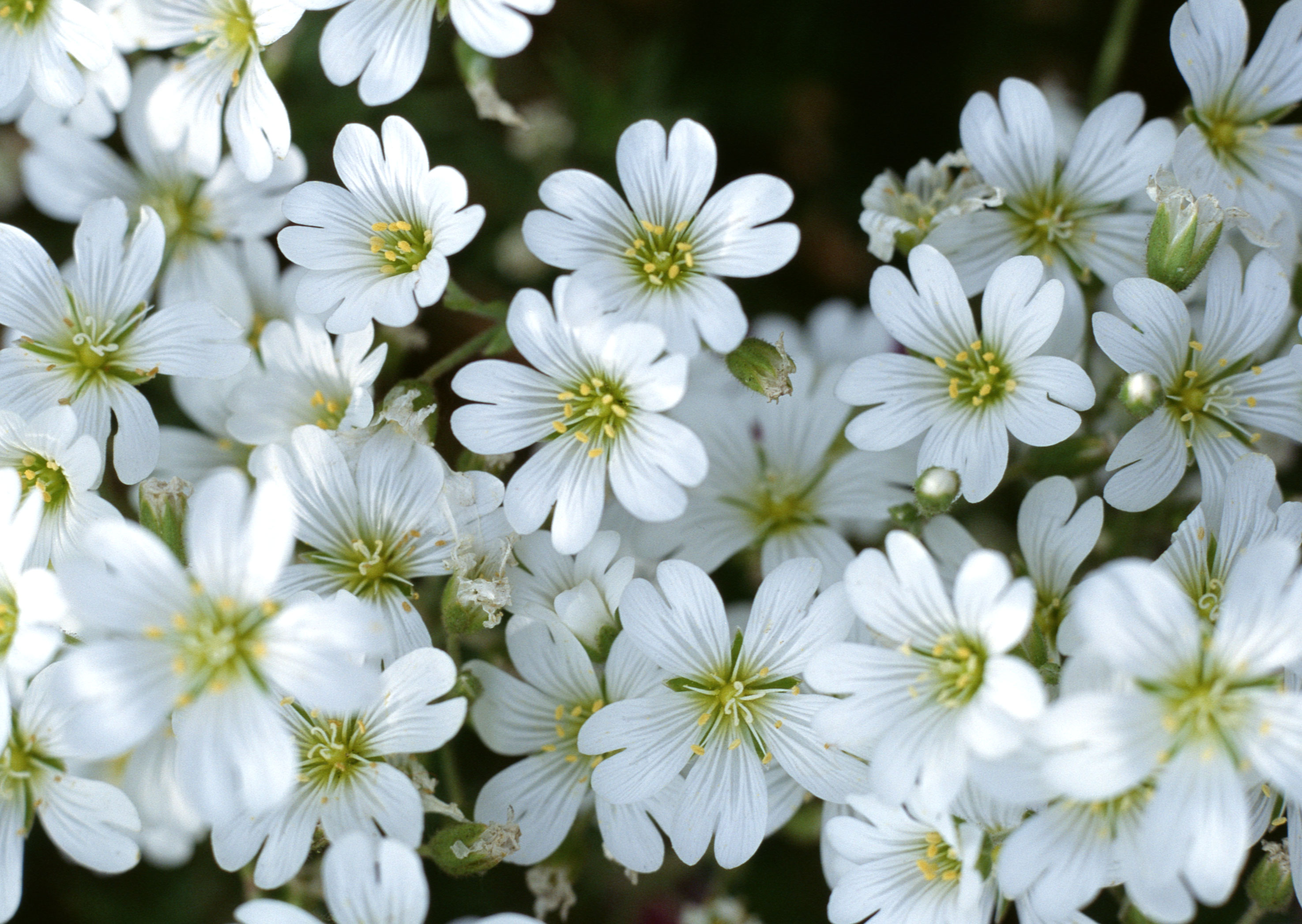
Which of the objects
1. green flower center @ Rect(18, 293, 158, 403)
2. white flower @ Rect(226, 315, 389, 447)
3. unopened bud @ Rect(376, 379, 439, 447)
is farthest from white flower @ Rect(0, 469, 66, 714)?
unopened bud @ Rect(376, 379, 439, 447)

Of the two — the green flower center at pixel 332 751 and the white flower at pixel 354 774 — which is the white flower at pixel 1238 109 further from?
the green flower center at pixel 332 751

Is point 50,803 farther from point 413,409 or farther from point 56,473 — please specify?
point 413,409

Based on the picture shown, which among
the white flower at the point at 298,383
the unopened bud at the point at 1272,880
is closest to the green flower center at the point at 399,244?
the white flower at the point at 298,383

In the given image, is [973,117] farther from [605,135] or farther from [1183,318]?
[605,135]

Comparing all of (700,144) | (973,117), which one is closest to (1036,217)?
(973,117)

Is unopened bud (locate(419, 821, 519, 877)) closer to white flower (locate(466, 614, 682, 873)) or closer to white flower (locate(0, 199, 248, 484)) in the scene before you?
white flower (locate(466, 614, 682, 873))
